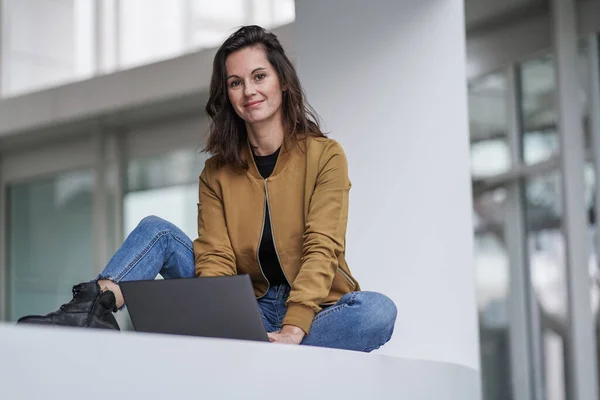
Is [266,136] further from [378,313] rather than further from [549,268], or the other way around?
[549,268]

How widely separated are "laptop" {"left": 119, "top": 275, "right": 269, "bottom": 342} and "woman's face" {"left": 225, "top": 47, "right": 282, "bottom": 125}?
72 cm

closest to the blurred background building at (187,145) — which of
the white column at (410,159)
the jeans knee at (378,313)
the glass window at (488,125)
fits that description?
the glass window at (488,125)

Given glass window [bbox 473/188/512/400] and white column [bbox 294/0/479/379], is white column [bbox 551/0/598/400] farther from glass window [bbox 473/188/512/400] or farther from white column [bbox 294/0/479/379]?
white column [bbox 294/0/479/379]

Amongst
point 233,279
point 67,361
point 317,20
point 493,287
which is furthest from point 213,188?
point 493,287

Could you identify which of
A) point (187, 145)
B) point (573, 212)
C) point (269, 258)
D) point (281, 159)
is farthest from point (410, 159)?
point (187, 145)

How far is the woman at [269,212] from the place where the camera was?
7.93ft

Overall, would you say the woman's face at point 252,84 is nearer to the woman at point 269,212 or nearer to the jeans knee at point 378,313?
the woman at point 269,212

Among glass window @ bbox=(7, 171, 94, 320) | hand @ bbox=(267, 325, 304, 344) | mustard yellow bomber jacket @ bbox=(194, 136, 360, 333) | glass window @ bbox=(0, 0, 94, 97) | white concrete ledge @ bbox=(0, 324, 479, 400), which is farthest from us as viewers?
glass window @ bbox=(0, 0, 94, 97)

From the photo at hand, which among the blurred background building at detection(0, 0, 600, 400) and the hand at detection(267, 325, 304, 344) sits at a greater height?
the blurred background building at detection(0, 0, 600, 400)

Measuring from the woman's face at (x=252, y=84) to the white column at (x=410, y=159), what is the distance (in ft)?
2.49

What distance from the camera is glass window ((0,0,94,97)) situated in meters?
8.14

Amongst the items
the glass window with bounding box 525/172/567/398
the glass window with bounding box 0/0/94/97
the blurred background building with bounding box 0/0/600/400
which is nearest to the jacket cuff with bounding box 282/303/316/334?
the blurred background building with bounding box 0/0/600/400

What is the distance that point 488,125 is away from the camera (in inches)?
240

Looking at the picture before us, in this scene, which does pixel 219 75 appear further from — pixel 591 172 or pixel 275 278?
pixel 591 172
